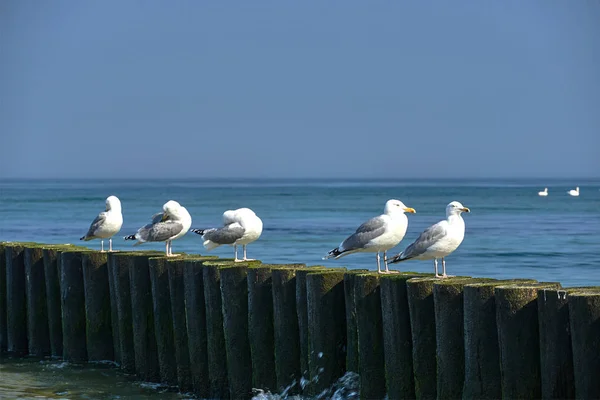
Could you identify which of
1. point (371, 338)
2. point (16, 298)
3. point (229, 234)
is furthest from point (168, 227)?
point (371, 338)

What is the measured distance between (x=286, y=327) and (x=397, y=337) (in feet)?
5.30

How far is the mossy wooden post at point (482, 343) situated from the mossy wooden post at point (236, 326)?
3.18 metres

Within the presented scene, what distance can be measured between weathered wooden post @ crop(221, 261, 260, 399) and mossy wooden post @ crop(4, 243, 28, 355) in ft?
16.7

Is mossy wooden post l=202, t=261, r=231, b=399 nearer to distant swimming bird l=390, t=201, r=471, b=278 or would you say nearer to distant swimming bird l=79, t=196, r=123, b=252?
distant swimming bird l=390, t=201, r=471, b=278

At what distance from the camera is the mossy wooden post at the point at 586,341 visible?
7273mm

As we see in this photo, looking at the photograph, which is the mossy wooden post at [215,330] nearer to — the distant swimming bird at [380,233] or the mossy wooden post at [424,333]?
the distant swimming bird at [380,233]

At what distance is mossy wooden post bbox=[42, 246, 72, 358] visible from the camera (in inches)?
555

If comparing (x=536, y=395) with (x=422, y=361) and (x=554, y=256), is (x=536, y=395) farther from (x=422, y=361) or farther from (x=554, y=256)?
(x=554, y=256)

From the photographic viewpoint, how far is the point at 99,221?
15.0 m

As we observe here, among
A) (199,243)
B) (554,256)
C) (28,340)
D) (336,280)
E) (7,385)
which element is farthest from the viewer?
(199,243)

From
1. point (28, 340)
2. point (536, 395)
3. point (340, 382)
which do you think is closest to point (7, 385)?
point (28, 340)

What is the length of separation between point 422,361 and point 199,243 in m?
24.0

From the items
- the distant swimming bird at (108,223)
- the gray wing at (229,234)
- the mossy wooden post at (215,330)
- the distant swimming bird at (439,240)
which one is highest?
the distant swimming bird at (108,223)

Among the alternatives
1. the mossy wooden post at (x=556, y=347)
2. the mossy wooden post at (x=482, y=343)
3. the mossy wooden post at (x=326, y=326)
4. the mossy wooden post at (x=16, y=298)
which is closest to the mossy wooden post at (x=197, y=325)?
the mossy wooden post at (x=326, y=326)
